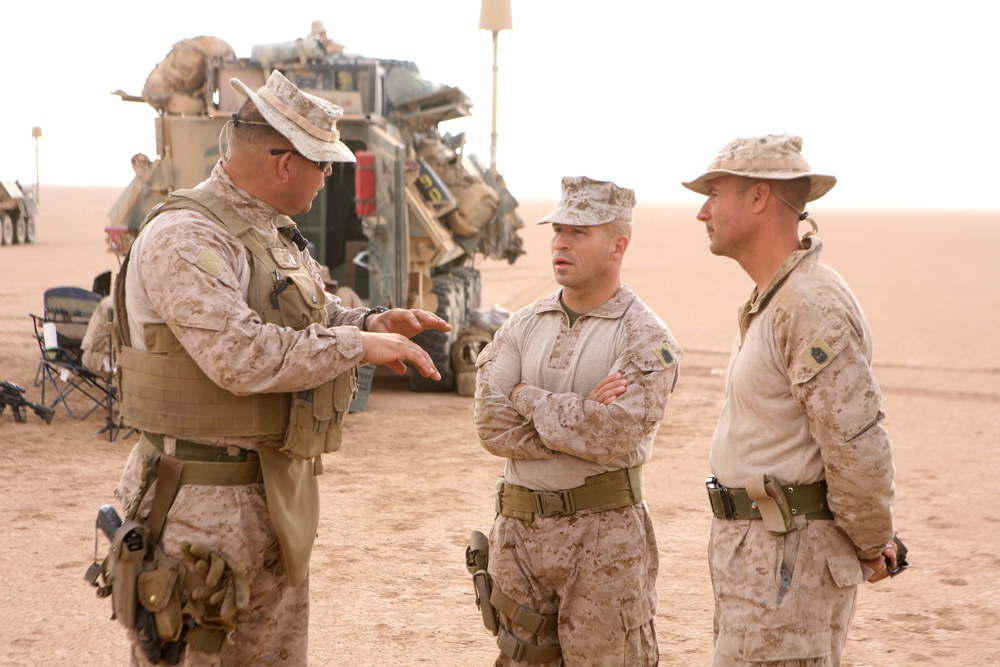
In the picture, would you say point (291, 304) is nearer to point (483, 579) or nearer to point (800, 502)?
point (483, 579)

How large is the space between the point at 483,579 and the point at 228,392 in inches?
42.0

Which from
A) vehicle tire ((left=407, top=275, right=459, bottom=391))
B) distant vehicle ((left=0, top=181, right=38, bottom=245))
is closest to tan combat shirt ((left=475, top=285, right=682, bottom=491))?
vehicle tire ((left=407, top=275, right=459, bottom=391))

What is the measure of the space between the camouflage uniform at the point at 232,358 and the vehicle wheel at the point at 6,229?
2967 centimetres

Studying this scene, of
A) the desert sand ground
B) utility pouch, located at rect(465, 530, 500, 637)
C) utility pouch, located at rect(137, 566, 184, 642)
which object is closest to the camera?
utility pouch, located at rect(137, 566, 184, 642)

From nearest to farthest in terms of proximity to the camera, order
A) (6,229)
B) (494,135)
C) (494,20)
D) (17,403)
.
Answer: (17,403) < (494,135) < (494,20) < (6,229)

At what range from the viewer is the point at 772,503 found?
2.86 meters

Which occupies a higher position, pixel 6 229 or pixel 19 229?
pixel 6 229

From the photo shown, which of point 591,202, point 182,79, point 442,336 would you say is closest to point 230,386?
point 591,202

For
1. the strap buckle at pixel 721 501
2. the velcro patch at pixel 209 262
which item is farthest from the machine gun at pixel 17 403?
the strap buckle at pixel 721 501

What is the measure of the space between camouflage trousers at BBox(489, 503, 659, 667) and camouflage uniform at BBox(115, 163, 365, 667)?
0.74 meters

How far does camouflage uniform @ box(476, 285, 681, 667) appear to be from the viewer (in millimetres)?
3391

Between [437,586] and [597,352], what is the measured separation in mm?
2412

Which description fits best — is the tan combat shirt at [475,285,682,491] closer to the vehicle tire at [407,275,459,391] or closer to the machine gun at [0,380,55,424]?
the machine gun at [0,380,55,424]

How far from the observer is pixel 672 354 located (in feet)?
11.5
